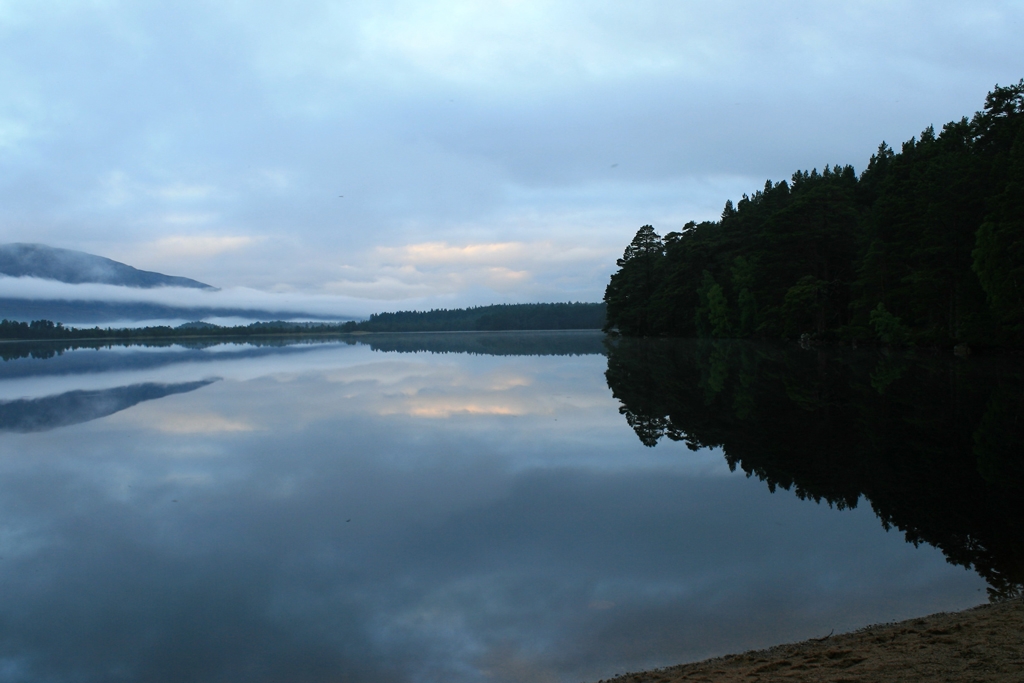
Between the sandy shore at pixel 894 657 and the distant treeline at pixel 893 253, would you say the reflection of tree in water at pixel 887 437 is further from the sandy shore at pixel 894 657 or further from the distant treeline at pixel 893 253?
the distant treeline at pixel 893 253

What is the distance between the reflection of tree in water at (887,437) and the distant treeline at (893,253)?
8763 millimetres

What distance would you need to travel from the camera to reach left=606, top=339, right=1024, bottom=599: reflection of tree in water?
8672 mm

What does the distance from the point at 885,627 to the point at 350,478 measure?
28.1ft

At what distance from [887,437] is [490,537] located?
30.8 feet

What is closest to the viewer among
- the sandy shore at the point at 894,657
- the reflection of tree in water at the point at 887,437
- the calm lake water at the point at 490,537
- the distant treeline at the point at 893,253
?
the sandy shore at the point at 894,657

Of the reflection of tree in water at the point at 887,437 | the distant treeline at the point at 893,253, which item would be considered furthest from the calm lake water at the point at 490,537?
the distant treeline at the point at 893,253

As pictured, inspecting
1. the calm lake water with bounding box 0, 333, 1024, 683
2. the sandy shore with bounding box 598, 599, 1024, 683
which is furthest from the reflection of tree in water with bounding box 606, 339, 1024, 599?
the sandy shore with bounding box 598, 599, 1024, 683

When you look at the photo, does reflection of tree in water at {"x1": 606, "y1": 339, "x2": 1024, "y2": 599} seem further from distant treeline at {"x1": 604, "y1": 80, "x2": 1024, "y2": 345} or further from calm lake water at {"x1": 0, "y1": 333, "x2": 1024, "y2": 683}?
distant treeline at {"x1": 604, "y1": 80, "x2": 1024, "y2": 345}

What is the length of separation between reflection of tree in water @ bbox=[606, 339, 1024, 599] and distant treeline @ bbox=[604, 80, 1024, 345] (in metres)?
8.76

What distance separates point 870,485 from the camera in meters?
10.6

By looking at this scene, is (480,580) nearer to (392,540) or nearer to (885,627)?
(392,540)

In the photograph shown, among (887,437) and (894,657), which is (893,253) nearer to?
(887,437)

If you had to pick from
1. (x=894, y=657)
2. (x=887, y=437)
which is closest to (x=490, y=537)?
(x=894, y=657)

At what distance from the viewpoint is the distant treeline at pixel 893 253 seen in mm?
33625
